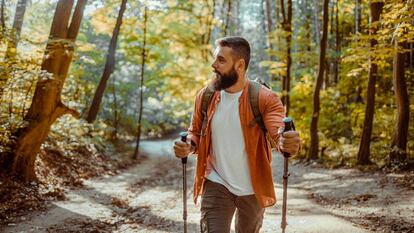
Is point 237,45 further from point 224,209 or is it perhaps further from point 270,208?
point 270,208

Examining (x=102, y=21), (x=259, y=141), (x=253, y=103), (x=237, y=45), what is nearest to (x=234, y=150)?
(x=259, y=141)

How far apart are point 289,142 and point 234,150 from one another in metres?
0.58

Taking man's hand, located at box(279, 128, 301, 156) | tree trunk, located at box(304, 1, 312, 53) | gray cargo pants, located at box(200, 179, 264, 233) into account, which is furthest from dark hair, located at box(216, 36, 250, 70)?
tree trunk, located at box(304, 1, 312, 53)

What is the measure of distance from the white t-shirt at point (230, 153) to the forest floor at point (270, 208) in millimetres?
4290

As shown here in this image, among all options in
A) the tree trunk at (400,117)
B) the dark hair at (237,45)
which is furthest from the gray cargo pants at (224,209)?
the tree trunk at (400,117)

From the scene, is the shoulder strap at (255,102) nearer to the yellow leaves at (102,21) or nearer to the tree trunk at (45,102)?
the tree trunk at (45,102)

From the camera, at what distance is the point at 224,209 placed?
377 cm

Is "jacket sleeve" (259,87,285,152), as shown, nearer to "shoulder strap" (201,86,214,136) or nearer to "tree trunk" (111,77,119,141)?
"shoulder strap" (201,86,214,136)

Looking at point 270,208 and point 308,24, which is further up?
point 308,24

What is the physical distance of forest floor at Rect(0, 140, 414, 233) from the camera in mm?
7879

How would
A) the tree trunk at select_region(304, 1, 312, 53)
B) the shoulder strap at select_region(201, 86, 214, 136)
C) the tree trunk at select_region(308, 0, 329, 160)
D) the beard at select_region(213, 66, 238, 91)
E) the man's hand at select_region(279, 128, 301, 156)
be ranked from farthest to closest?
the tree trunk at select_region(304, 1, 312, 53) → the tree trunk at select_region(308, 0, 329, 160) → the shoulder strap at select_region(201, 86, 214, 136) → the beard at select_region(213, 66, 238, 91) → the man's hand at select_region(279, 128, 301, 156)

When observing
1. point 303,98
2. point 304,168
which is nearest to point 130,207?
point 304,168

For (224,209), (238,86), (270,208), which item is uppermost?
(238,86)

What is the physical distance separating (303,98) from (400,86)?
8.31m
